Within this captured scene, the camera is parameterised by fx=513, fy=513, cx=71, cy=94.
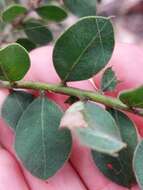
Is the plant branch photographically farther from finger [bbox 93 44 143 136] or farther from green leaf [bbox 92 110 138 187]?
finger [bbox 93 44 143 136]

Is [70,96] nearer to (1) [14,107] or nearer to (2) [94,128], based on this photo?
(1) [14,107]

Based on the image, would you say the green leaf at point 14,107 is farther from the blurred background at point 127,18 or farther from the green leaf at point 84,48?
the blurred background at point 127,18

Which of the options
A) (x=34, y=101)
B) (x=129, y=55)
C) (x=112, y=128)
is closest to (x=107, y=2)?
(x=129, y=55)

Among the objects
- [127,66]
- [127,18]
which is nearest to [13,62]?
[127,66]

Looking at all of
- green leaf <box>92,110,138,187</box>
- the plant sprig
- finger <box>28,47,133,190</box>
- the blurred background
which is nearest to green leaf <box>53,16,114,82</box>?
the plant sprig

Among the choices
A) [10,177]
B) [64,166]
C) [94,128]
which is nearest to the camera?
[94,128]

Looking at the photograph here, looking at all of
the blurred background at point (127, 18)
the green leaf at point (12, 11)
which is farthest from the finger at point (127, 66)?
the blurred background at point (127, 18)
